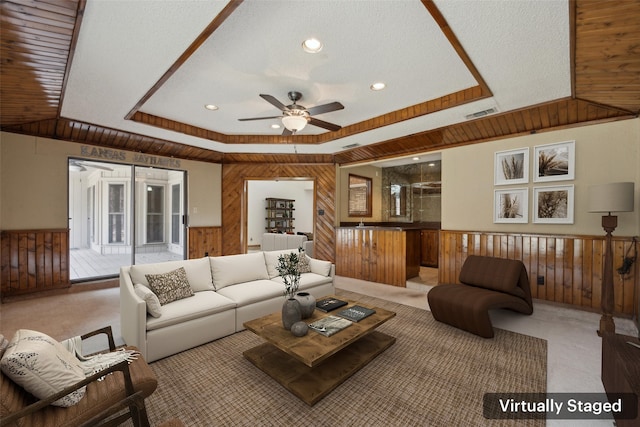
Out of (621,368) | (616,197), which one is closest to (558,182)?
(616,197)

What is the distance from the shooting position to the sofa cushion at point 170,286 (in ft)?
9.52

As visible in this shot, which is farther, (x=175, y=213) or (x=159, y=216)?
(x=159, y=216)

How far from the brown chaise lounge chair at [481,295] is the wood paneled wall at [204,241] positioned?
508cm

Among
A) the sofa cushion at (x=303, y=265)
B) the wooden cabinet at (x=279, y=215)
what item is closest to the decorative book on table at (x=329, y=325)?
the sofa cushion at (x=303, y=265)

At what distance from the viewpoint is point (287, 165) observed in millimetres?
6652

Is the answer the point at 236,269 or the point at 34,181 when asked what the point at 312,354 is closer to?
the point at 236,269

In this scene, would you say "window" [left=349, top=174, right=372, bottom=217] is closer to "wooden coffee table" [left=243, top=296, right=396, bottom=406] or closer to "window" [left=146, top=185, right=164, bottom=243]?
"wooden coffee table" [left=243, top=296, right=396, bottom=406]

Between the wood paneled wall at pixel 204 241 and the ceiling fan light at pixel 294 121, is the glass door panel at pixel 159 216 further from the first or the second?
the ceiling fan light at pixel 294 121

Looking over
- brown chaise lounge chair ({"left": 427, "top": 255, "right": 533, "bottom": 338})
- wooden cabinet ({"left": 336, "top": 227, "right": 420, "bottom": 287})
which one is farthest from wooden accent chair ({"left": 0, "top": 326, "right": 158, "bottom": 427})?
wooden cabinet ({"left": 336, "top": 227, "right": 420, "bottom": 287})

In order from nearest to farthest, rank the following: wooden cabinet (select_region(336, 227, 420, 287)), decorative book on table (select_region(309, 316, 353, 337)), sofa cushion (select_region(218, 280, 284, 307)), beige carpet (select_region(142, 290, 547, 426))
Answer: beige carpet (select_region(142, 290, 547, 426)) < decorative book on table (select_region(309, 316, 353, 337)) < sofa cushion (select_region(218, 280, 284, 307)) < wooden cabinet (select_region(336, 227, 420, 287))

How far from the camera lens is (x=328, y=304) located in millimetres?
3002

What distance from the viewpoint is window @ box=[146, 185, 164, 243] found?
700 cm

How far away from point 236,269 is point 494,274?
355 cm

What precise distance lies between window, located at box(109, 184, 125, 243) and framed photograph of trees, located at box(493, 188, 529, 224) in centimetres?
892
